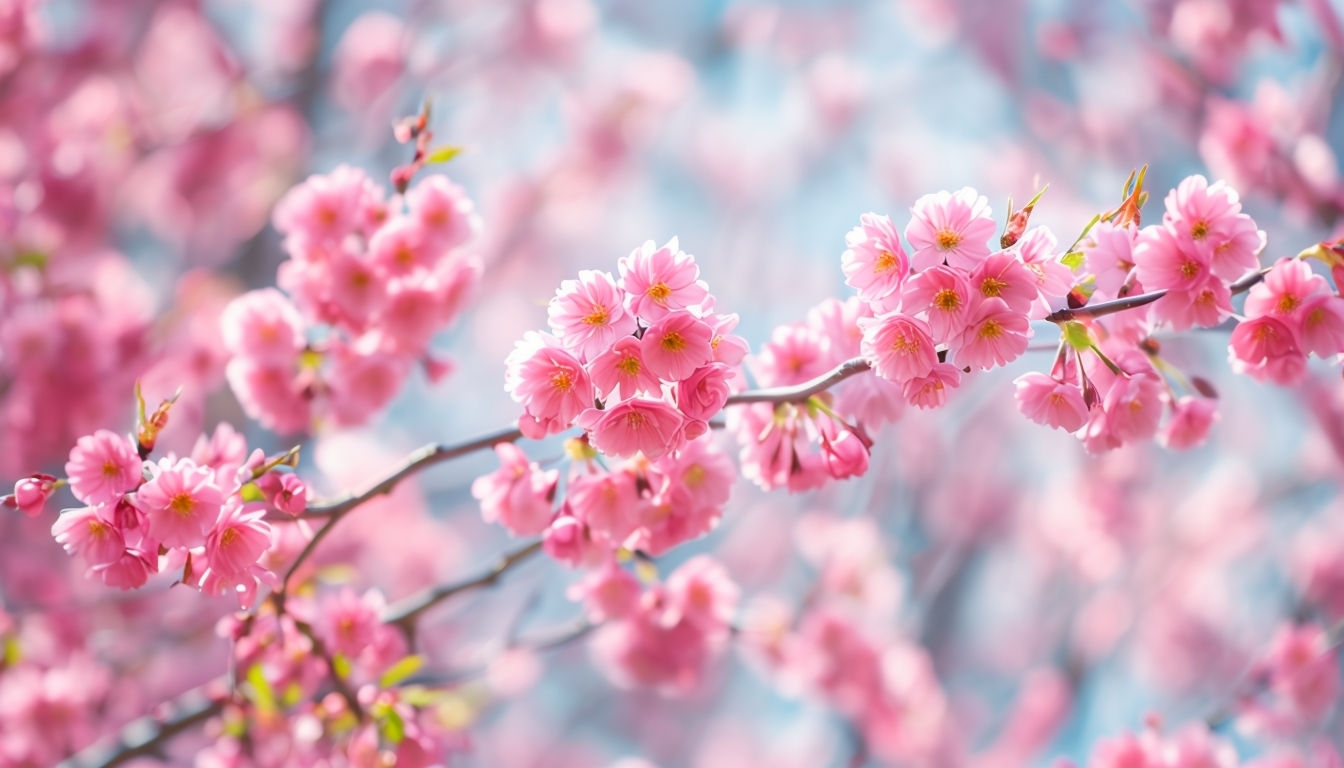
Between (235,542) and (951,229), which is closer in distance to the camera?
(951,229)

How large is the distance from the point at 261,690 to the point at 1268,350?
4.68ft

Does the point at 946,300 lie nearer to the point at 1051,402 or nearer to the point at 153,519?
the point at 1051,402

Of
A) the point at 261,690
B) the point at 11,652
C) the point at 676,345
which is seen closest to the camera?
the point at 676,345

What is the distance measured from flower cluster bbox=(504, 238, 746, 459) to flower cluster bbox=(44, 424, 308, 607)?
353 millimetres

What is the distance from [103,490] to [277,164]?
2590mm

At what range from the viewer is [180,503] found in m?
0.99

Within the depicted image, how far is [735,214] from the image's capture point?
14.1 ft

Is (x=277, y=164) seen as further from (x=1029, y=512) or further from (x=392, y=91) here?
(x=1029, y=512)

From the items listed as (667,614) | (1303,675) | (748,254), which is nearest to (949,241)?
(667,614)

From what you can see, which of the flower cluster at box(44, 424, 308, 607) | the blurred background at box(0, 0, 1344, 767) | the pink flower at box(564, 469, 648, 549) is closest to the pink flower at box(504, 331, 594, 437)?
the pink flower at box(564, 469, 648, 549)

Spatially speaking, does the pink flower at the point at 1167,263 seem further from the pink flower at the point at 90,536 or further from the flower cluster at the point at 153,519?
the pink flower at the point at 90,536

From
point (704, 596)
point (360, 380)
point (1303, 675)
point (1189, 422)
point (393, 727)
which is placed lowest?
point (393, 727)

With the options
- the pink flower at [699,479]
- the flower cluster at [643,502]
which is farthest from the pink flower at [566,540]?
the pink flower at [699,479]

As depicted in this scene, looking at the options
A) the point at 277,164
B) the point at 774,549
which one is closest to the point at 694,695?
the point at 774,549
